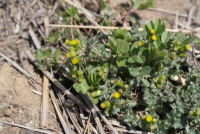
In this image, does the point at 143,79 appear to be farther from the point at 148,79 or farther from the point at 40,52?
the point at 40,52

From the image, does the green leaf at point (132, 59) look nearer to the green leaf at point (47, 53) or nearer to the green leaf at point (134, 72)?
the green leaf at point (134, 72)

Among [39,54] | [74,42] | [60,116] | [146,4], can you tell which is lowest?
[60,116]

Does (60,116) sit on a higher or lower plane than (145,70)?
lower

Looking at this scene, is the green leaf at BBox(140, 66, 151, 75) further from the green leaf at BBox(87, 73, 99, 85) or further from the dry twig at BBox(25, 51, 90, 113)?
the dry twig at BBox(25, 51, 90, 113)

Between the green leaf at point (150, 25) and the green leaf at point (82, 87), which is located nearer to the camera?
the green leaf at point (82, 87)

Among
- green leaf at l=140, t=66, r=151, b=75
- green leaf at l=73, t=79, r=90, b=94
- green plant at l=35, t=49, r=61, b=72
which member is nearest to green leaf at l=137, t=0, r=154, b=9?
green leaf at l=140, t=66, r=151, b=75

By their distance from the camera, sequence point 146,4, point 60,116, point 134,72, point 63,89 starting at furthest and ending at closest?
point 146,4
point 63,89
point 60,116
point 134,72

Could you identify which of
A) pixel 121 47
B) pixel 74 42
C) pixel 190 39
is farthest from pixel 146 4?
pixel 74 42

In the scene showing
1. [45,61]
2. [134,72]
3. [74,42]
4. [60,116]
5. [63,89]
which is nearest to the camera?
[74,42]

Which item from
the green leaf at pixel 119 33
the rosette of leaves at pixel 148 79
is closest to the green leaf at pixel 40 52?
the rosette of leaves at pixel 148 79
